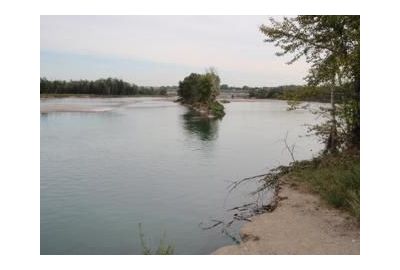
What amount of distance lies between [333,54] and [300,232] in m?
6.65

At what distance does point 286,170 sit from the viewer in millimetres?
13906

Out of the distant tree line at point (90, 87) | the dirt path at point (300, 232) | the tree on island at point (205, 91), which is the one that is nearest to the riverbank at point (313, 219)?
the dirt path at point (300, 232)

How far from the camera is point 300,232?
8.24m

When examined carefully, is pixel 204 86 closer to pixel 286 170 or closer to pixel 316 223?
pixel 286 170

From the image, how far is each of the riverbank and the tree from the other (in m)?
1.44

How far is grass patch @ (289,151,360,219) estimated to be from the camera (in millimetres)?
9125

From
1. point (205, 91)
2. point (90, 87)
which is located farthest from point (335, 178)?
point (90, 87)

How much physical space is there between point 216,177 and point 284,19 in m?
6.31

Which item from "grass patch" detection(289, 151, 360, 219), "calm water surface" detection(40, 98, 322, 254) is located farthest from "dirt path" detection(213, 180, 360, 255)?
"calm water surface" detection(40, 98, 322, 254)

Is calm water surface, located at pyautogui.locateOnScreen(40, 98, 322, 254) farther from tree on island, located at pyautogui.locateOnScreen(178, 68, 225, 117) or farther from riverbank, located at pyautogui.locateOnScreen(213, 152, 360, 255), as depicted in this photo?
tree on island, located at pyautogui.locateOnScreen(178, 68, 225, 117)

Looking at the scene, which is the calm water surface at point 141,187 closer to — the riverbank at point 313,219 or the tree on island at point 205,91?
the riverbank at point 313,219

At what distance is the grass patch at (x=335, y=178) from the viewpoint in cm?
912

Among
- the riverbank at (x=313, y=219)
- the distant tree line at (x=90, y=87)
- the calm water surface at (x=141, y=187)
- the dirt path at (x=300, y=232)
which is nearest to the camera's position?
the dirt path at (x=300, y=232)
